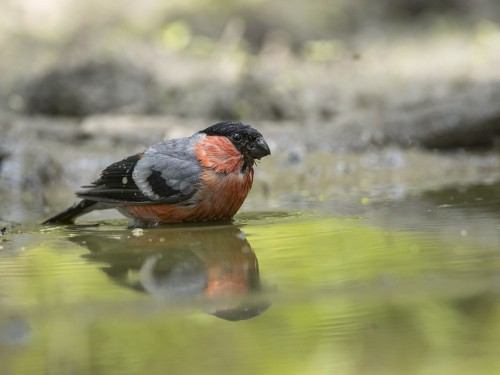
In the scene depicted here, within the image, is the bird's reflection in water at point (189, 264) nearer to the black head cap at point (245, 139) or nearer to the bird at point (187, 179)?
the bird at point (187, 179)

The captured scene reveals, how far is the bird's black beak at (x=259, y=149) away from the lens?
18.1ft

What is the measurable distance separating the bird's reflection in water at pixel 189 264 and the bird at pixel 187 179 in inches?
7.0

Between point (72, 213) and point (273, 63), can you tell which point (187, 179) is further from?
point (273, 63)

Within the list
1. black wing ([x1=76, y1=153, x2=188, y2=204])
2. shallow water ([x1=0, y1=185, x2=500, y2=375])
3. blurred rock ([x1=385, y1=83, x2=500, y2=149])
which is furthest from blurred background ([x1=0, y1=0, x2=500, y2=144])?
shallow water ([x1=0, y1=185, x2=500, y2=375])

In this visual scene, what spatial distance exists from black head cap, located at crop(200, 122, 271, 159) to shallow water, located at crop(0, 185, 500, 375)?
624 millimetres

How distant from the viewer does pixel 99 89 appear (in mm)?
10516

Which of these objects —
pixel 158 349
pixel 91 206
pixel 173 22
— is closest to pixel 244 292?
pixel 158 349

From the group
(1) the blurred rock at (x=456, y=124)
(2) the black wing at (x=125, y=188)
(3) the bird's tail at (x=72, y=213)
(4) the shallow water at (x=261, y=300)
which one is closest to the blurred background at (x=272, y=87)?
(1) the blurred rock at (x=456, y=124)

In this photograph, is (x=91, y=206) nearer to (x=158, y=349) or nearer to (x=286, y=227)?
(x=286, y=227)

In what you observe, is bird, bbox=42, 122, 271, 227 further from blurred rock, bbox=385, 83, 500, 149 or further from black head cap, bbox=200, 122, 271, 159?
blurred rock, bbox=385, 83, 500, 149

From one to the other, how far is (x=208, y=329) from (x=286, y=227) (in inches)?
88.9

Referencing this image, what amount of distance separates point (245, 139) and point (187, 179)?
1.56ft

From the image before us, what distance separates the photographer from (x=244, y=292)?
3.33 meters

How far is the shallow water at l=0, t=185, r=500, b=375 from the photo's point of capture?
255cm
